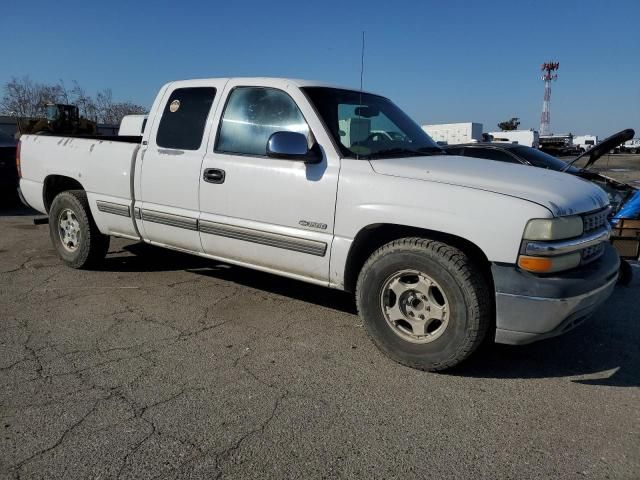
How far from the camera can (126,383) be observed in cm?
309

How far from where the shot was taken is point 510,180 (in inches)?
128

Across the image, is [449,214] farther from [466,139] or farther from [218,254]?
[466,139]

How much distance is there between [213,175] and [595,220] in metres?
2.80

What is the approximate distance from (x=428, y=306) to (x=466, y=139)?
3502cm

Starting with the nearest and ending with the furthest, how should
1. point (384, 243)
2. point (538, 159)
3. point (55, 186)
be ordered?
point (384, 243) < point (55, 186) < point (538, 159)

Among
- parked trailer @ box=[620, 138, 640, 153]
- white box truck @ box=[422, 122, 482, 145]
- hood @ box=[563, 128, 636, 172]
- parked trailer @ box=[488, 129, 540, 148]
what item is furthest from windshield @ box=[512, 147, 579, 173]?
parked trailer @ box=[620, 138, 640, 153]

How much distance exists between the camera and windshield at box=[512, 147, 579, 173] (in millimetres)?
7902

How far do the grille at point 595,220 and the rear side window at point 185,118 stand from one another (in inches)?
117

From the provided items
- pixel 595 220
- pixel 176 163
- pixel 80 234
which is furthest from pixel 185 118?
pixel 595 220

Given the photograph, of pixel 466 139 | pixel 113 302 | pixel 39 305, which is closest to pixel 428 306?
pixel 113 302

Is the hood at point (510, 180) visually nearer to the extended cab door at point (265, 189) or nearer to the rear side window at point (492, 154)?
the extended cab door at point (265, 189)

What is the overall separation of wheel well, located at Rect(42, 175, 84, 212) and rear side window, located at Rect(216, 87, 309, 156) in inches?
88.3

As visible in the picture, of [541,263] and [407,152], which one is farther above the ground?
[407,152]

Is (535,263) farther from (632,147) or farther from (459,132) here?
(632,147)
